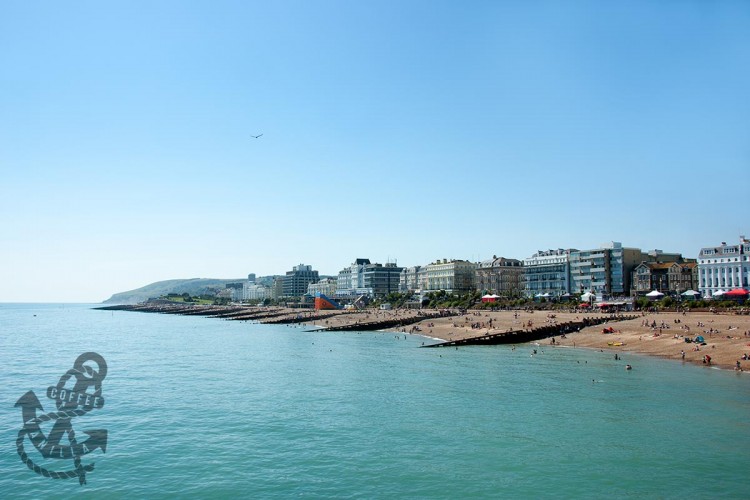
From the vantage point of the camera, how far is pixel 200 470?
23.9 meters

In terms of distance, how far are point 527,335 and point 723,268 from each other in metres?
64.5

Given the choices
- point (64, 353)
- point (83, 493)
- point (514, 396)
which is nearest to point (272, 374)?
point (514, 396)

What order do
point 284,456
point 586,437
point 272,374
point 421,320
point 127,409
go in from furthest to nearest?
point 421,320, point 272,374, point 127,409, point 586,437, point 284,456

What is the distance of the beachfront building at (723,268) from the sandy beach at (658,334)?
38.7 m

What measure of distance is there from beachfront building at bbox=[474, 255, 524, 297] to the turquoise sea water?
11745cm

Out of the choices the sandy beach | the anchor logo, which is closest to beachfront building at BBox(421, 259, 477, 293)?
the sandy beach

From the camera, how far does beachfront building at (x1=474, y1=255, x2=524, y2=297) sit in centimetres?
17050

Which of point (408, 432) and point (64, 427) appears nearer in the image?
point (408, 432)

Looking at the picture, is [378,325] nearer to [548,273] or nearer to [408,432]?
[548,273]

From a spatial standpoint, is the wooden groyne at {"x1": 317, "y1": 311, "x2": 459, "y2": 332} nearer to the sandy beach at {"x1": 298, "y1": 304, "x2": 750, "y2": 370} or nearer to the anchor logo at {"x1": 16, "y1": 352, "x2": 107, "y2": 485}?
the sandy beach at {"x1": 298, "y1": 304, "x2": 750, "y2": 370}

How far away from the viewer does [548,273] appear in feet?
522

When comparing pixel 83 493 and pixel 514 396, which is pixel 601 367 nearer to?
pixel 514 396

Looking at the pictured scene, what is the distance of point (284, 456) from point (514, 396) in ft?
59.5

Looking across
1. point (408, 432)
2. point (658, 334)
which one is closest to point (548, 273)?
point (658, 334)
